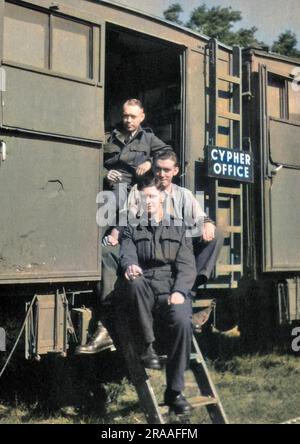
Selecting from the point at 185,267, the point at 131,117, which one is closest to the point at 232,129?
the point at 131,117

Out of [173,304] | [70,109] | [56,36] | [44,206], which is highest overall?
[56,36]

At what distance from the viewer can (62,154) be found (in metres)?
4.75

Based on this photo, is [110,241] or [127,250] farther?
[110,241]

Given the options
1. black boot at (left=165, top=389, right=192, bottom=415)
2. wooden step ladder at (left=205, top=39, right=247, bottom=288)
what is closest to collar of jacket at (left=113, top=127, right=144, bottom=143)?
wooden step ladder at (left=205, top=39, right=247, bottom=288)

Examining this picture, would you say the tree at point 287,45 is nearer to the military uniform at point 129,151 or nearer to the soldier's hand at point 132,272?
the military uniform at point 129,151

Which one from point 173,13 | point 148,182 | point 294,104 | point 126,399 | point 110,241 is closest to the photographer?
point 110,241

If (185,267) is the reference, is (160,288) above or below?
below

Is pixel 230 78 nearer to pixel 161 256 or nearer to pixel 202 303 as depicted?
pixel 202 303

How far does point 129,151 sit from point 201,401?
2.11 m

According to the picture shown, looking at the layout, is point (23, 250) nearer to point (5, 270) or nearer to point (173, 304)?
point (5, 270)

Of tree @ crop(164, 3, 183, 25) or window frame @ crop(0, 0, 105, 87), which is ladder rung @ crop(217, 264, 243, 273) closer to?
window frame @ crop(0, 0, 105, 87)

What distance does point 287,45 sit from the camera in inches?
789

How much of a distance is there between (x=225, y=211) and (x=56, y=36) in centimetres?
221
